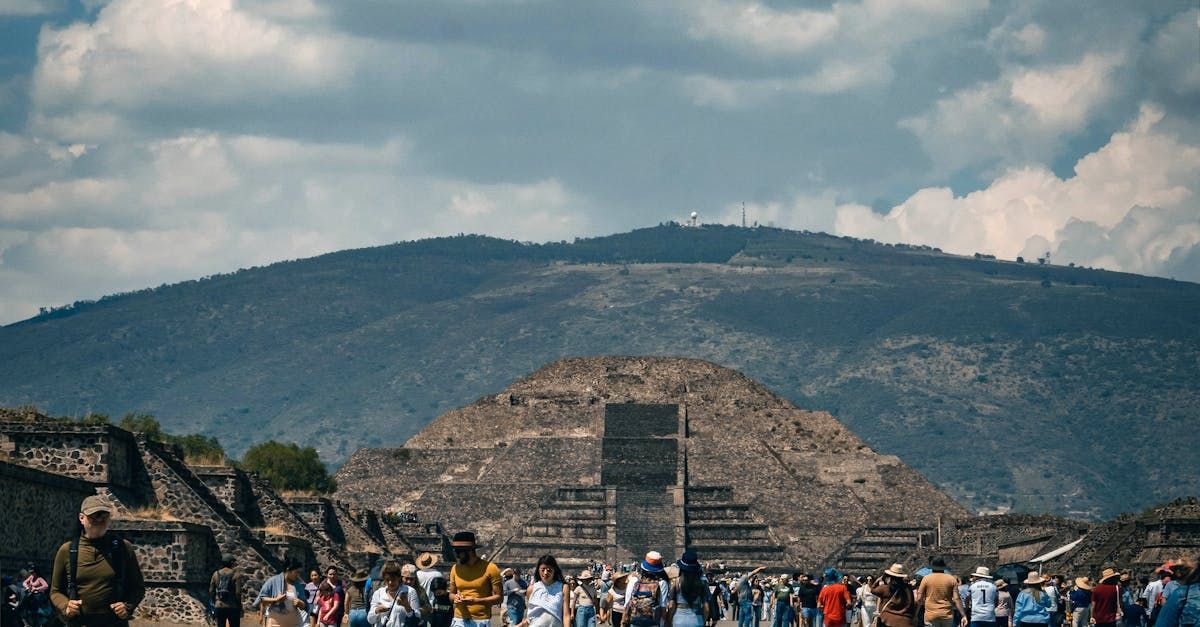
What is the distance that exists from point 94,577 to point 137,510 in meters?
27.0

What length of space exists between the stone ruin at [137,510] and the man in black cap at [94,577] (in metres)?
19.3

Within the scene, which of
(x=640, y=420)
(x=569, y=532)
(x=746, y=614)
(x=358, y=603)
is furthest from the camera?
(x=640, y=420)

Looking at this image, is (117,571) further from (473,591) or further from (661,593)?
(661,593)

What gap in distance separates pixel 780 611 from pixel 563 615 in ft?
60.8

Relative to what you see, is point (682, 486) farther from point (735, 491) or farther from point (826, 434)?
point (826, 434)

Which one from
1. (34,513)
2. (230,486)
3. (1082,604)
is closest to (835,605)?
(1082,604)

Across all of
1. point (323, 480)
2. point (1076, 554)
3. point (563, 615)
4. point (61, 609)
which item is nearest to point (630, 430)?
point (323, 480)

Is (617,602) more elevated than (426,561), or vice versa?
(426,561)

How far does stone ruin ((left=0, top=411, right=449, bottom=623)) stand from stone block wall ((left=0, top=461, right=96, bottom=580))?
0.02 meters

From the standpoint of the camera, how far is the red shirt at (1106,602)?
34.7m

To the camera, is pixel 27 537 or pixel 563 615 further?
pixel 27 537

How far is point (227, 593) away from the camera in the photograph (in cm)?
3142

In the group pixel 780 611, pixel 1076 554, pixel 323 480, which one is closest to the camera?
pixel 780 611

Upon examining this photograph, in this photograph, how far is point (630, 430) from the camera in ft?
357
